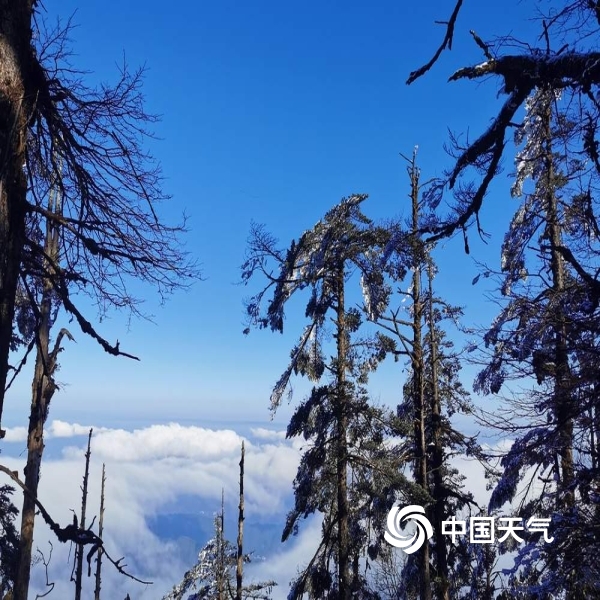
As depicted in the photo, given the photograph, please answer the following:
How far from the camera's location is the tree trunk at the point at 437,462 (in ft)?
48.0

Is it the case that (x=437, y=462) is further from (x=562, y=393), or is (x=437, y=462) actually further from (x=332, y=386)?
(x=562, y=393)

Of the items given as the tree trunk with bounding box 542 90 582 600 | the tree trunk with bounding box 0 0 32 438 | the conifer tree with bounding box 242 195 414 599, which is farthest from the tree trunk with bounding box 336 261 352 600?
the tree trunk with bounding box 0 0 32 438

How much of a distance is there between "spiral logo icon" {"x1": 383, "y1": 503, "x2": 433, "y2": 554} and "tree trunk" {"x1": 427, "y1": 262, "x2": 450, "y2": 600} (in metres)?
1.33

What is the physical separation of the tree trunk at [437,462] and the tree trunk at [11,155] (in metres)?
13.6

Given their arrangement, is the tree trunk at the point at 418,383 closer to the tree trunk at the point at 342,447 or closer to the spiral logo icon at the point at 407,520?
the spiral logo icon at the point at 407,520

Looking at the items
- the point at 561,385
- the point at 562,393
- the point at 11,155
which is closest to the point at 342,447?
the point at 561,385

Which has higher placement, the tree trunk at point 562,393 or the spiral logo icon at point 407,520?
the tree trunk at point 562,393

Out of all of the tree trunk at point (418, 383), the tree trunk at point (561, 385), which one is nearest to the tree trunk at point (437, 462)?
the tree trunk at point (418, 383)

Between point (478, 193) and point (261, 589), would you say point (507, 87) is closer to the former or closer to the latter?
point (478, 193)

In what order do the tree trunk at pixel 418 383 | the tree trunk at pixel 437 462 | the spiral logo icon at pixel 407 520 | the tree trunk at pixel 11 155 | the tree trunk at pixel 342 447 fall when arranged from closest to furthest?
the tree trunk at pixel 11 155
the tree trunk at pixel 342 447
the spiral logo icon at pixel 407 520
the tree trunk at pixel 418 383
the tree trunk at pixel 437 462

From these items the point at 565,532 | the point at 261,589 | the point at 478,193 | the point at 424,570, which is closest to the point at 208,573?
the point at 261,589

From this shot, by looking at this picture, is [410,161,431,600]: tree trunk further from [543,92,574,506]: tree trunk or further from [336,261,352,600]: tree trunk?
[543,92,574,506]: tree trunk

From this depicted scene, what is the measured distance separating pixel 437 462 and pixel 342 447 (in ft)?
17.7

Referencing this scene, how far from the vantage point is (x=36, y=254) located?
344 centimetres
